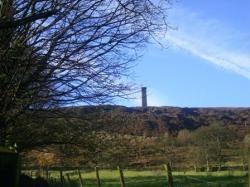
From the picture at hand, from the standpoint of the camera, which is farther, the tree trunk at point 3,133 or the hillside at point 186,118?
the hillside at point 186,118

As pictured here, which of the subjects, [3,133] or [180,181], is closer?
[3,133]

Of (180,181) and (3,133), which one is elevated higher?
(3,133)

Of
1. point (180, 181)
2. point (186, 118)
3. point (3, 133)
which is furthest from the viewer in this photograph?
point (186, 118)

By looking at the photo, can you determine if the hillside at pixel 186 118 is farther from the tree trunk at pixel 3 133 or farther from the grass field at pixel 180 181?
the tree trunk at pixel 3 133

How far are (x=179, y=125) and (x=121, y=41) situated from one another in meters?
68.1

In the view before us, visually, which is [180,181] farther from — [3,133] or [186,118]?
[186,118]

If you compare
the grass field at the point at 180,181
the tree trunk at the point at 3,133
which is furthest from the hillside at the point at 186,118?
the tree trunk at the point at 3,133

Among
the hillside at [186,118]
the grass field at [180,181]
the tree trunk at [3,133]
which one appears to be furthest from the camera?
the hillside at [186,118]

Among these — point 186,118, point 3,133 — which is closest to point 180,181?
point 3,133

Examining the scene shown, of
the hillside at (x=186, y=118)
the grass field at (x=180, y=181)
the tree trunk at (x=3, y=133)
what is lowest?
the grass field at (x=180, y=181)

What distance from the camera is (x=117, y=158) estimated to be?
96.8ft

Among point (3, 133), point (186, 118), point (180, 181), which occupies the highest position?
point (186, 118)

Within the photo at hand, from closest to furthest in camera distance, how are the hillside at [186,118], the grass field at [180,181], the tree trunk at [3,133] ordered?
the tree trunk at [3,133] < the grass field at [180,181] < the hillside at [186,118]

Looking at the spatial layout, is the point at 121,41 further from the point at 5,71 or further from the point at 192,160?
the point at 192,160
